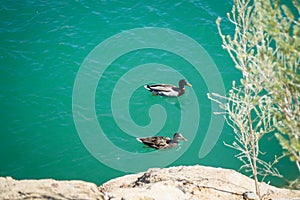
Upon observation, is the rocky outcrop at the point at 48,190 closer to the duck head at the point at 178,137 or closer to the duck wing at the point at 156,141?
the duck wing at the point at 156,141

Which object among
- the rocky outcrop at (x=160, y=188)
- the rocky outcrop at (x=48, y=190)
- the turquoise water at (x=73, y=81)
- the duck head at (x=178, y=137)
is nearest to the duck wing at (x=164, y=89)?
the turquoise water at (x=73, y=81)

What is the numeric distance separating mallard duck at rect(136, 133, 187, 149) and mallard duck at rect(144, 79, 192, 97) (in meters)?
2.16

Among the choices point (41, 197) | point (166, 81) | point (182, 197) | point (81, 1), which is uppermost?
point (81, 1)

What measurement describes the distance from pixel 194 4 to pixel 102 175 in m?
9.25

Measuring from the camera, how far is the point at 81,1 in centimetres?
1822

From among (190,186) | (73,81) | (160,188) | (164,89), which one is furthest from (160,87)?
(160,188)

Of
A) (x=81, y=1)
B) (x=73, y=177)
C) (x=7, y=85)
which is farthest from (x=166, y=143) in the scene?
(x=81, y=1)

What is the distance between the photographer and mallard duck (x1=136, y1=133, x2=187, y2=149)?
1252 centimetres

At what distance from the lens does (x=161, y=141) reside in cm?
1260

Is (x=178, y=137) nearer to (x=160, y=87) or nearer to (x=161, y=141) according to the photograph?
(x=161, y=141)

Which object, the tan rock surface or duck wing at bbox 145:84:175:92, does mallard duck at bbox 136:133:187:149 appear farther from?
the tan rock surface

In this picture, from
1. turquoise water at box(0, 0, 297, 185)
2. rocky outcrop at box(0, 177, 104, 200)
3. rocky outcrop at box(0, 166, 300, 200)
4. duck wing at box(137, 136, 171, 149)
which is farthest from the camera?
duck wing at box(137, 136, 171, 149)

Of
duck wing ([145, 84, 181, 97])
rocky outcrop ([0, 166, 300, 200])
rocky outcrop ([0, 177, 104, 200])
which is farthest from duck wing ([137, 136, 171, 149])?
rocky outcrop ([0, 177, 104, 200])

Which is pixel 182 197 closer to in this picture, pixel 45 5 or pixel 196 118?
pixel 196 118
